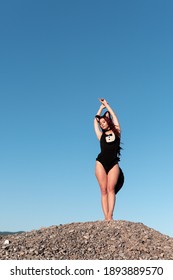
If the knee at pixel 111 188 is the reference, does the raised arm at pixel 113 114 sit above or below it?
above

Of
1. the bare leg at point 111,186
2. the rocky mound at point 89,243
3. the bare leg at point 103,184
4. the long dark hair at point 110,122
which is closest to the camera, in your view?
the rocky mound at point 89,243

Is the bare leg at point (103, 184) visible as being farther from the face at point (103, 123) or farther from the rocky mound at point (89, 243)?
the face at point (103, 123)

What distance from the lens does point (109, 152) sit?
13180 millimetres

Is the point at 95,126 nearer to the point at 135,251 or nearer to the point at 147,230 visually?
the point at 147,230

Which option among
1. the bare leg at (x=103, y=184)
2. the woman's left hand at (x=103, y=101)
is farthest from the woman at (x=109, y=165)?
the woman's left hand at (x=103, y=101)

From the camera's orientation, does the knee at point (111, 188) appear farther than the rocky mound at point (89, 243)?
Yes

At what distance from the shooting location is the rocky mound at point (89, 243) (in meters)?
10.2

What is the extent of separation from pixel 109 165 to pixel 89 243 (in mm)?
2881

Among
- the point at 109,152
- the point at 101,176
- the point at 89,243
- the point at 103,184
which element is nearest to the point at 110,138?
the point at 109,152

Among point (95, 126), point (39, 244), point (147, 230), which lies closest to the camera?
point (39, 244)

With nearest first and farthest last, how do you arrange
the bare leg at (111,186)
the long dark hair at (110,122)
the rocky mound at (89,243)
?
the rocky mound at (89,243)
the bare leg at (111,186)
the long dark hair at (110,122)
